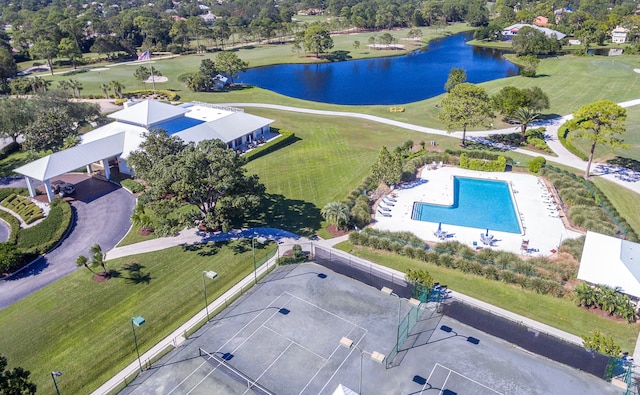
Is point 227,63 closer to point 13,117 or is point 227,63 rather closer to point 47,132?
point 13,117

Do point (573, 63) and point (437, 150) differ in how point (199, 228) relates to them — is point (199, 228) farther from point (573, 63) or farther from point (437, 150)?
point (573, 63)

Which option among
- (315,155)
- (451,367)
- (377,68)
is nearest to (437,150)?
(315,155)

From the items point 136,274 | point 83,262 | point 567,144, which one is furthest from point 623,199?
point 83,262

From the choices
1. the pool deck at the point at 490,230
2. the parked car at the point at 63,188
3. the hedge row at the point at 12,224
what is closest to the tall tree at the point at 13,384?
the hedge row at the point at 12,224

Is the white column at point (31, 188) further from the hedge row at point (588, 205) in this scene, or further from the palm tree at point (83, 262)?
the hedge row at point (588, 205)

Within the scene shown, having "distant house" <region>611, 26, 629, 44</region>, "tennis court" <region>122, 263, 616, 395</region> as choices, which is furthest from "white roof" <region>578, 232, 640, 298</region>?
A: "distant house" <region>611, 26, 629, 44</region>

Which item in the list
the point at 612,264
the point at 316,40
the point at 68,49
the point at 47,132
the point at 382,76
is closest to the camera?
the point at 612,264
